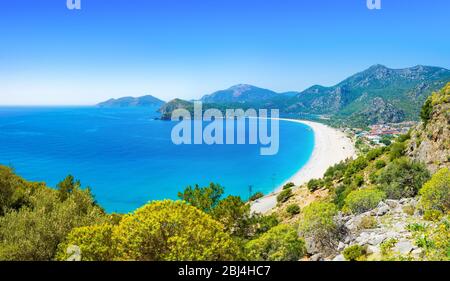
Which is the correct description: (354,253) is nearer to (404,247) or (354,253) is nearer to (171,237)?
(404,247)

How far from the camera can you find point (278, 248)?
14188mm

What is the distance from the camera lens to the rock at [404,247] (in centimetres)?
877

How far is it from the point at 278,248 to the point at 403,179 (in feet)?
52.8

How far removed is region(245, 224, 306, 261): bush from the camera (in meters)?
13.7

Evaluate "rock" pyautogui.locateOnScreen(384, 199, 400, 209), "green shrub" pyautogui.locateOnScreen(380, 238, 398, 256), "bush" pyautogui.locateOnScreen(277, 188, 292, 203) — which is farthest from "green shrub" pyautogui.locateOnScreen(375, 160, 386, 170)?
"green shrub" pyautogui.locateOnScreen(380, 238, 398, 256)

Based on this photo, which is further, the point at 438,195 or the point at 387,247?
the point at 438,195

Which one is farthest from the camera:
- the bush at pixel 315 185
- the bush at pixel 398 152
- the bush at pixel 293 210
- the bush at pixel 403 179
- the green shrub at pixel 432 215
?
the bush at pixel 315 185

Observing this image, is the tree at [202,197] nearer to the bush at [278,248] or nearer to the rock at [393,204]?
the bush at [278,248]

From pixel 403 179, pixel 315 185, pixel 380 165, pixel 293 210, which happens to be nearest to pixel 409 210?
pixel 403 179

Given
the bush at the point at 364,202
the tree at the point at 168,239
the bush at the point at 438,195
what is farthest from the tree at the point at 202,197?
the bush at the point at 438,195

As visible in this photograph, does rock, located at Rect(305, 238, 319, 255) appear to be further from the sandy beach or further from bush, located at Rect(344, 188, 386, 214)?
the sandy beach

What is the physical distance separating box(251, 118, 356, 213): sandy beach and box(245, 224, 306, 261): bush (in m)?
31.1

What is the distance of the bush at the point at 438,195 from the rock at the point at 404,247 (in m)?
5.37

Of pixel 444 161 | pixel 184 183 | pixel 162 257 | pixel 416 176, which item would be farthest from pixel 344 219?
pixel 184 183
